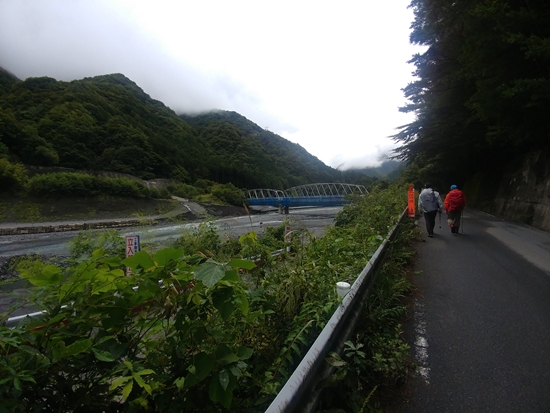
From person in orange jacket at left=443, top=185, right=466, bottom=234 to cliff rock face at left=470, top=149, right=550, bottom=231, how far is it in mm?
3838

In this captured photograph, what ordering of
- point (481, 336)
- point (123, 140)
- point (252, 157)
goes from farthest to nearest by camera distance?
1. point (252, 157)
2. point (123, 140)
3. point (481, 336)

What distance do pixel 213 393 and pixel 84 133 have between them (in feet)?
314

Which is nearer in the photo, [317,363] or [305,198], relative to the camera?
[317,363]

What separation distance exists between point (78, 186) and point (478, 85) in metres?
51.5

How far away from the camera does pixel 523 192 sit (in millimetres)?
13070

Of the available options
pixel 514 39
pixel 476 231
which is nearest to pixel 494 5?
pixel 514 39

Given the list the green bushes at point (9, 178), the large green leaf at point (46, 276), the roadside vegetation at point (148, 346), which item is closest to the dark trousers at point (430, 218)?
the roadside vegetation at point (148, 346)

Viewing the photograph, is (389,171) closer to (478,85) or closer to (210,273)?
(478,85)

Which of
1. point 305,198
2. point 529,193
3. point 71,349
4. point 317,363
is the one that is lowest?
point 305,198

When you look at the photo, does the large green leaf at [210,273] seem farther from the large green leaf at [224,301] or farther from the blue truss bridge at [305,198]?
the blue truss bridge at [305,198]

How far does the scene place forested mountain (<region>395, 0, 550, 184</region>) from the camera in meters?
8.57

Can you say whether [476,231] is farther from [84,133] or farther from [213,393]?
[84,133]

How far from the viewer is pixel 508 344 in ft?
9.12

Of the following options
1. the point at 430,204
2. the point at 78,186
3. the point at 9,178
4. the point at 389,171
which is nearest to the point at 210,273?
the point at 430,204
